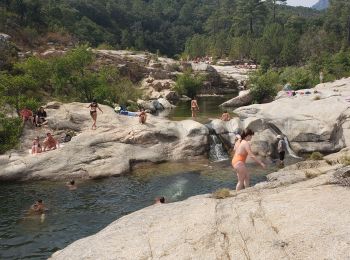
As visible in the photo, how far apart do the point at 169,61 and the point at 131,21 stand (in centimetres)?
8141

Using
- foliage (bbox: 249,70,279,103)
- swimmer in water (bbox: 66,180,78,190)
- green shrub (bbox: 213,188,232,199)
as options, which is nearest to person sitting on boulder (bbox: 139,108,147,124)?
swimmer in water (bbox: 66,180,78,190)

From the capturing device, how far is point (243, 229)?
396 inches

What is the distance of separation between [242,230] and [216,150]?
68.8 ft

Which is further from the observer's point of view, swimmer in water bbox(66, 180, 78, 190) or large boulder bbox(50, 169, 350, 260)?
swimmer in water bbox(66, 180, 78, 190)

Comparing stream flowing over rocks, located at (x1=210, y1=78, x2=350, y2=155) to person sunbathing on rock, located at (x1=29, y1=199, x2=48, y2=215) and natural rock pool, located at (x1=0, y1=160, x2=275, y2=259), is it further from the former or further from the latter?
person sunbathing on rock, located at (x1=29, y1=199, x2=48, y2=215)

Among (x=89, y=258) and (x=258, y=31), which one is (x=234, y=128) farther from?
(x=258, y=31)

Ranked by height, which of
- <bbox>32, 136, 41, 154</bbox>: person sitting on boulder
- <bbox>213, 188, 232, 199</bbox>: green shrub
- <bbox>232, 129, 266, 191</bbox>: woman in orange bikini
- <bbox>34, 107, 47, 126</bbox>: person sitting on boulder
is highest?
<bbox>232, 129, 266, 191</bbox>: woman in orange bikini

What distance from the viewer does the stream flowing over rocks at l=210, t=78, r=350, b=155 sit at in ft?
102

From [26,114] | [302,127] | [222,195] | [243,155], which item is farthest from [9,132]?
[302,127]

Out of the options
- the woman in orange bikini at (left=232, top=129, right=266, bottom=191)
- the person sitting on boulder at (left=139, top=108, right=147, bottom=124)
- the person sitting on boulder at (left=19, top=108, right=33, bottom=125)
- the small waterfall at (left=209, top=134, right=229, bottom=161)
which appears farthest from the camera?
the person sitting on boulder at (left=19, top=108, right=33, bottom=125)

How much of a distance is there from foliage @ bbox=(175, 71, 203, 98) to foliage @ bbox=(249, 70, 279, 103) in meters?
14.0

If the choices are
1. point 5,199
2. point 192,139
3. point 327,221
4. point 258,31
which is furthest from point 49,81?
point 258,31

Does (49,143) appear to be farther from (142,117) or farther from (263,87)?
(263,87)

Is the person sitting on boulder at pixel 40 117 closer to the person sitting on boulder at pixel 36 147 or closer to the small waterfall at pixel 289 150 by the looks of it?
the person sitting on boulder at pixel 36 147
